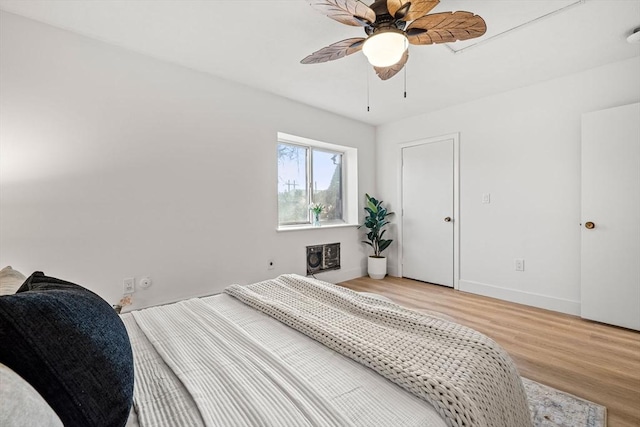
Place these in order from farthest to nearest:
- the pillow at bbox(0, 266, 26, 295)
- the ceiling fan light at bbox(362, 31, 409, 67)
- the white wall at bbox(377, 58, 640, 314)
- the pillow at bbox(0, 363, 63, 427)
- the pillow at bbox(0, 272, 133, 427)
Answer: the white wall at bbox(377, 58, 640, 314), the ceiling fan light at bbox(362, 31, 409, 67), the pillow at bbox(0, 266, 26, 295), the pillow at bbox(0, 272, 133, 427), the pillow at bbox(0, 363, 63, 427)

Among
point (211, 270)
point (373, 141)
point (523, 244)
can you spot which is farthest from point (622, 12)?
point (211, 270)

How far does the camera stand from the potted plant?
13.3 feet

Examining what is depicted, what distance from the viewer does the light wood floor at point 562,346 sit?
161 centimetres

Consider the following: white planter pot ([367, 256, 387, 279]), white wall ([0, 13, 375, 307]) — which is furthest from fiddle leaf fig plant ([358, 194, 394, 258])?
white wall ([0, 13, 375, 307])

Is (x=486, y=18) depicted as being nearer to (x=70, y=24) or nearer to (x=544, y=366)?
(x=544, y=366)

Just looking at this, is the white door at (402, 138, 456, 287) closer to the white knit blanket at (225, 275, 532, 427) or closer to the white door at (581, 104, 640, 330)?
the white door at (581, 104, 640, 330)

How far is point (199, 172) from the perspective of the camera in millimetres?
2629

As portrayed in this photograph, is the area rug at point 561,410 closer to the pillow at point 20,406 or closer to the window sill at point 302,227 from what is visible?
the pillow at point 20,406

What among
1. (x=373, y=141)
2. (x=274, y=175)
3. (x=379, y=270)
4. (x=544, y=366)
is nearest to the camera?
(x=544, y=366)

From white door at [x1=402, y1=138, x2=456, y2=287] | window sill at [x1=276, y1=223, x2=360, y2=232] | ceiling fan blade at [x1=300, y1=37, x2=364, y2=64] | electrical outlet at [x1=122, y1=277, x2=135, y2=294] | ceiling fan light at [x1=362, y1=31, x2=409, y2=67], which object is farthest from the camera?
white door at [x1=402, y1=138, x2=456, y2=287]

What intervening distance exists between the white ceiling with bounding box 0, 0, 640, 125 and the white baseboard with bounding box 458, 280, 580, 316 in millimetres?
2257

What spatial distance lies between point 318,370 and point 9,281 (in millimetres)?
1077

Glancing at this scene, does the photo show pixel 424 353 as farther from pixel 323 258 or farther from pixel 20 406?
pixel 323 258

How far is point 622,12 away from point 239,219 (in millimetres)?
3370
